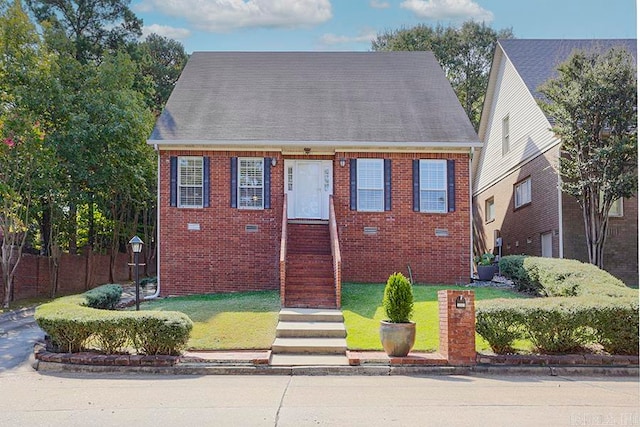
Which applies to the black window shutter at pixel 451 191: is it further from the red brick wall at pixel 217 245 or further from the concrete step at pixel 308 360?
the concrete step at pixel 308 360

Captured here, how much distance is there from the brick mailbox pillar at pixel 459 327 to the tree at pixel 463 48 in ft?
92.9

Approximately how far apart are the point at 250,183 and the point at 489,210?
1260cm

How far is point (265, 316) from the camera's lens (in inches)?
514

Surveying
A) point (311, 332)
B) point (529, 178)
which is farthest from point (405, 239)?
point (311, 332)

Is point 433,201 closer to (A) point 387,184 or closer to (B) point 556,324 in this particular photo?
(A) point 387,184

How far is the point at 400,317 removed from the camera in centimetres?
1052

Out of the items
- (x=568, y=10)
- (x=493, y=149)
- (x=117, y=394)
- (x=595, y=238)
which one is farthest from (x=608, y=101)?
(x=117, y=394)

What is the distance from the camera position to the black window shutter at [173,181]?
1747cm

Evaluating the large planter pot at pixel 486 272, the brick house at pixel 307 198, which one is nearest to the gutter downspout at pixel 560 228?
the large planter pot at pixel 486 272

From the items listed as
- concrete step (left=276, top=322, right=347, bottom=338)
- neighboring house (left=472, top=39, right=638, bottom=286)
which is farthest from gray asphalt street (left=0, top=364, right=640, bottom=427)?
neighboring house (left=472, top=39, right=638, bottom=286)

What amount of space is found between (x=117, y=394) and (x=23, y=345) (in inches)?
206

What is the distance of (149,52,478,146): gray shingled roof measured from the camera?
17656 mm

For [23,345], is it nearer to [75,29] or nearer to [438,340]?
[438,340]

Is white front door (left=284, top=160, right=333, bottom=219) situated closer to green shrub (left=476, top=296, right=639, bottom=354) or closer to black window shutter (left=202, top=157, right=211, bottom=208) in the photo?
black window shutter (left=202, top=157, right=211, bottom=208)
